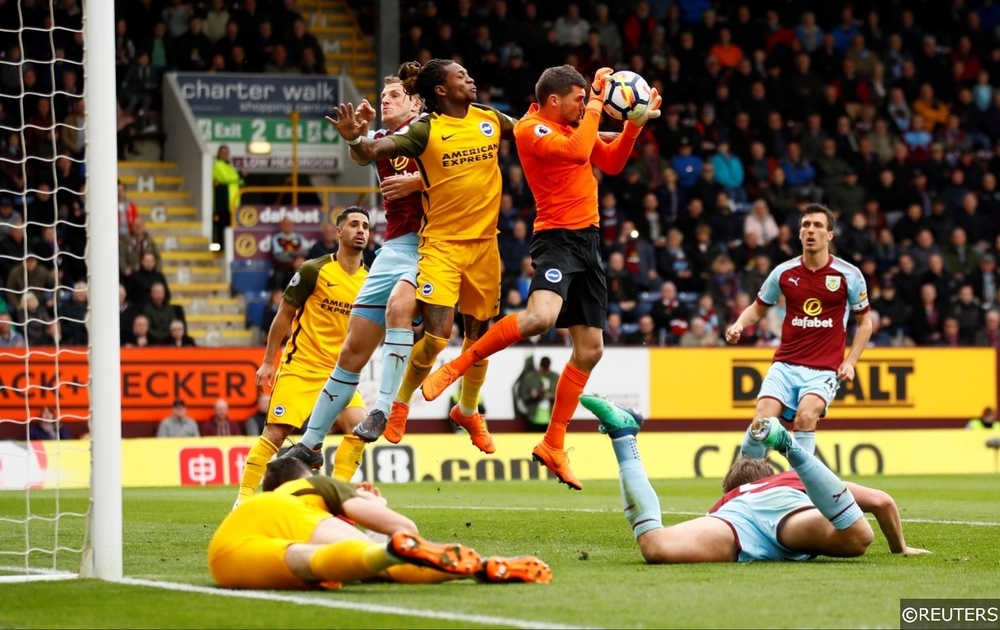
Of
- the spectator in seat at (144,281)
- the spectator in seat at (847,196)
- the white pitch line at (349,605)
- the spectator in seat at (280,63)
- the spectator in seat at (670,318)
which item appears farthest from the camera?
the spectator in seat at (847,196)

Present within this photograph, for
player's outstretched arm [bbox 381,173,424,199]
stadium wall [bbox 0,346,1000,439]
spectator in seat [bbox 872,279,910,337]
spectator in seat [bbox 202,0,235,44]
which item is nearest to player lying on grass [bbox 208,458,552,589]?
player's outstretched arm [bbox 381,173,424,199]

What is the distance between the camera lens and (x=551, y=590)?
279 inches

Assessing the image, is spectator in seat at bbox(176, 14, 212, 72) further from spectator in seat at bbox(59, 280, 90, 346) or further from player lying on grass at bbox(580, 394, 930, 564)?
player lying on grass at bbox(580, 394, 930, 564)

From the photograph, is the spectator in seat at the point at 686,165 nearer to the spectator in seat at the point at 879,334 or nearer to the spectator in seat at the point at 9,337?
the spectator in seat at the point at 879,334

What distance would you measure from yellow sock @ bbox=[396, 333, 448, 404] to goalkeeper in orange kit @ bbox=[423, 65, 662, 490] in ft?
0.76

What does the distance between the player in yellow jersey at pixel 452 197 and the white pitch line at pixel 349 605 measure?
2.59 meters

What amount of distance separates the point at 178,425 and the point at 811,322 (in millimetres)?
10175

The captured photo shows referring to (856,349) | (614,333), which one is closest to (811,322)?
(856,349)

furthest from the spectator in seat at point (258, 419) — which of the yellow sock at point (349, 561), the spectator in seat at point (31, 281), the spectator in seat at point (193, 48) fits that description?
the yellow sock at point (349, 561)

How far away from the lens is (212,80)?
78.7ft

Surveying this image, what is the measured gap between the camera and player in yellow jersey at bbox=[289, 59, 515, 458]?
9.60 m

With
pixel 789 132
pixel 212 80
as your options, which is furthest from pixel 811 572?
pixel 789 132

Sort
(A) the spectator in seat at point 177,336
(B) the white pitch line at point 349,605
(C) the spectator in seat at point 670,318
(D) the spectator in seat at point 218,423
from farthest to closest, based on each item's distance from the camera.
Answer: (C) the spectator in seat at point 670,318
(A) the spectator in seat at point 177,336
(D) the spectator in seat at point 218,423
(B) the white pitch line at point 349,605

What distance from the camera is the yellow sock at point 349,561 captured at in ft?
21.5
